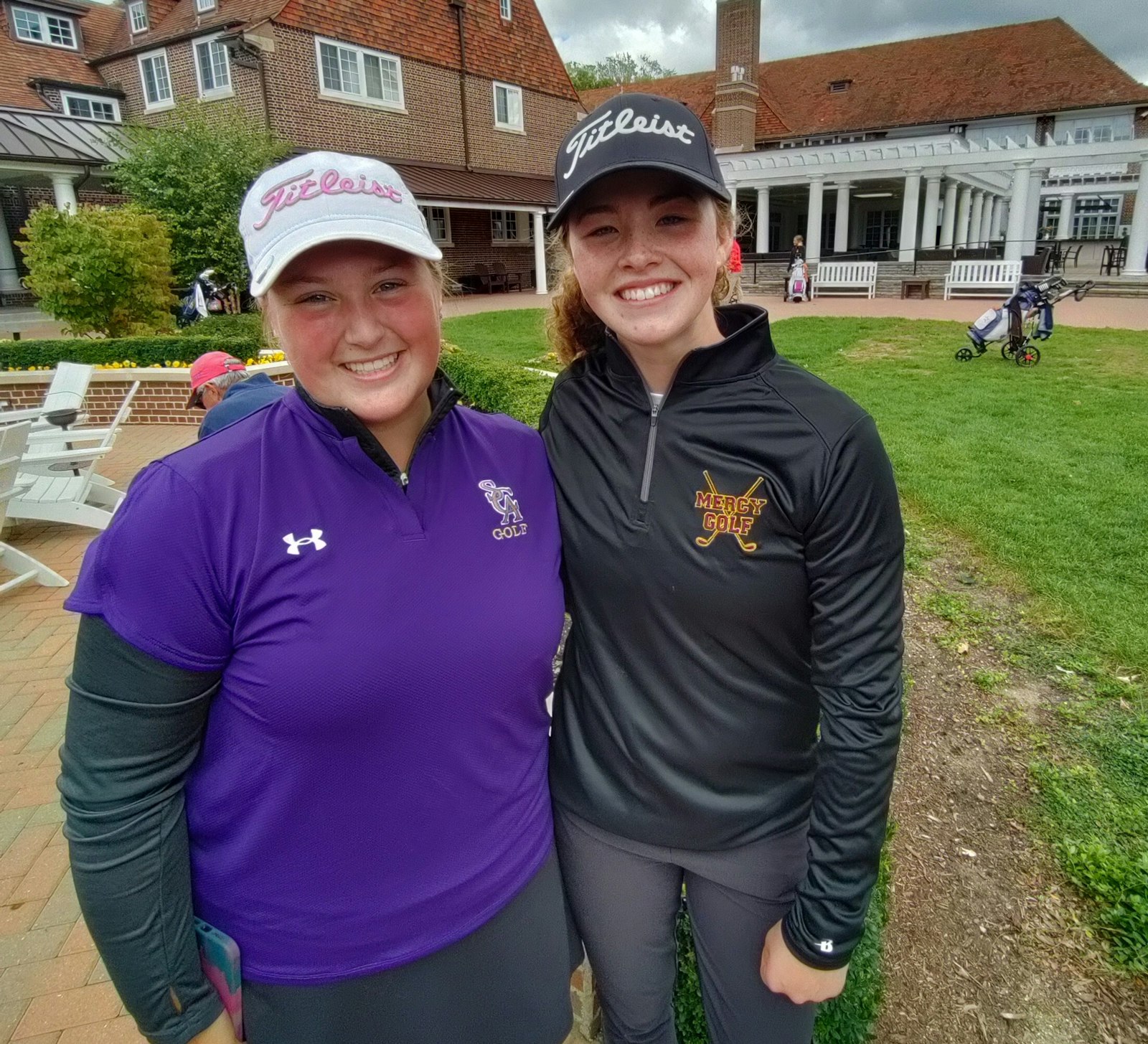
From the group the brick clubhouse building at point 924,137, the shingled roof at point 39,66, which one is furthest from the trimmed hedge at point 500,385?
the shingled roof at point 39,66

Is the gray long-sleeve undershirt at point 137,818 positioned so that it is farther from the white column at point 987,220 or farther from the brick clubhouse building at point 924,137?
the white column at point 987,220

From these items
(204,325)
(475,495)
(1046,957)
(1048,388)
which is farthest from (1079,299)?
(475,495)

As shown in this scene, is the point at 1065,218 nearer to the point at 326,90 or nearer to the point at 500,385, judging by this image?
the point at 326,90

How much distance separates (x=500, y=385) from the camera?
21.9 feet

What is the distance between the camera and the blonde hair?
190 centimetres

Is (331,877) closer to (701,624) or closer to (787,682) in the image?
(701,624)

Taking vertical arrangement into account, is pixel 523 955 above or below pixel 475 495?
below

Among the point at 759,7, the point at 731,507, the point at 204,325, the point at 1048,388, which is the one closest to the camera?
the point at 731,507

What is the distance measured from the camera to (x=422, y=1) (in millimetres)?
24766

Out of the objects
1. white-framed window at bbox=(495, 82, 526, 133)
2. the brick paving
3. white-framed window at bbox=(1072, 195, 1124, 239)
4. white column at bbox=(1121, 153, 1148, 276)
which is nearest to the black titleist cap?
the brick paving

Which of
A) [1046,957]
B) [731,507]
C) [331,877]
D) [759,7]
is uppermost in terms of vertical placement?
[759,7]

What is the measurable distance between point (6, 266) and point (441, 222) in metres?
13.5

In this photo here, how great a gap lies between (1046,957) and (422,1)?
29544mm

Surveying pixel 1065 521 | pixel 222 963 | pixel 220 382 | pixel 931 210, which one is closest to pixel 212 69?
pixel 220 382
